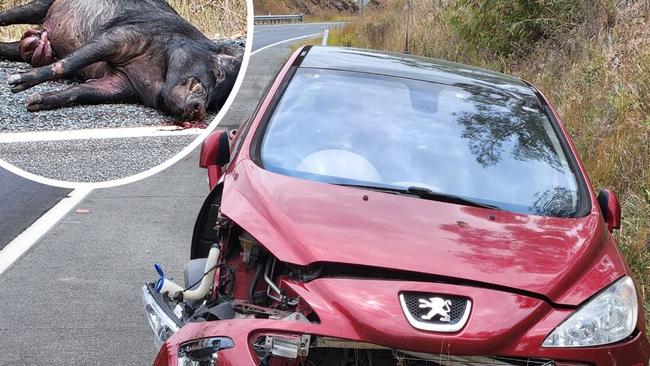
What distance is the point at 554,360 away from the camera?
10.0 ft

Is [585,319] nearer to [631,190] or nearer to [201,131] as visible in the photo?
[201,131]

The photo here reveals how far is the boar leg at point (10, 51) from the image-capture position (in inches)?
125

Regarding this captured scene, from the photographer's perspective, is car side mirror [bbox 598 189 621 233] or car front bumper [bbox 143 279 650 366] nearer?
car front bumper [bbox 143 279 650 366]

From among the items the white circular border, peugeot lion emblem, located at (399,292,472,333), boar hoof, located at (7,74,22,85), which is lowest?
peugeot lion emblem, located at (399,292,472,333)

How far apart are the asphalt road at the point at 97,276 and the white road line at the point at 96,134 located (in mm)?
2021

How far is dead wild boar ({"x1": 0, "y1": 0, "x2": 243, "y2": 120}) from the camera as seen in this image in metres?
3.14

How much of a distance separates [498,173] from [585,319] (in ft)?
3.94

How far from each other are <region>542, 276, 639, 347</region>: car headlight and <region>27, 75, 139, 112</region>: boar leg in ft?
5.57

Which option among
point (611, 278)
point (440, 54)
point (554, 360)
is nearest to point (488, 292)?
point (554, 360)

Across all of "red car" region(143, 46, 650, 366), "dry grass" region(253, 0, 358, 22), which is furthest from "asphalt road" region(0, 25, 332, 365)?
"dry grass" region(253, 0, 358, 22)

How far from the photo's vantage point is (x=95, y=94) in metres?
3.21

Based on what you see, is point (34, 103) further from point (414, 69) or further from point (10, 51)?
point (414, 69)

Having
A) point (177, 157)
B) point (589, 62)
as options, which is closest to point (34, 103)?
point (177, 157)

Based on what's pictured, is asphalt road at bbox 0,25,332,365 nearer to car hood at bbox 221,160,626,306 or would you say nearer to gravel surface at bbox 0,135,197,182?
car hood at bbox 221,160,626,306
